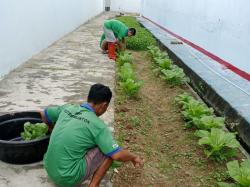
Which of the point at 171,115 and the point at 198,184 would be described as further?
the point at 171,115

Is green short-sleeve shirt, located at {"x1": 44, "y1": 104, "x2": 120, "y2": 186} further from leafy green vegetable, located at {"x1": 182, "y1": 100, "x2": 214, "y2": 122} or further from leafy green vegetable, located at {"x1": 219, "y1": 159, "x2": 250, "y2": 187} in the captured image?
leafy green vegetable, located at {"x1": 182, "y1": 100, "x2": 214, "y2": 122}

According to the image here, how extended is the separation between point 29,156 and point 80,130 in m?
0.80

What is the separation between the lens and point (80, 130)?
281 centimetres

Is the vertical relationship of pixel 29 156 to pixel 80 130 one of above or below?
below

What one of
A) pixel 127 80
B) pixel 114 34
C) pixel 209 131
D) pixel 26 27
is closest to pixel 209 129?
pixel 209 131

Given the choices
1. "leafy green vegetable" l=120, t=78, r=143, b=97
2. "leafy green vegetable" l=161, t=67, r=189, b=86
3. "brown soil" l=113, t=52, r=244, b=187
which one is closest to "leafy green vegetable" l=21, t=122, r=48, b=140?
"brown soil" l=113, t=52, r=244, b=187

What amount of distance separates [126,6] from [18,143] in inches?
1315

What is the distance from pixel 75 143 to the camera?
9.25ft

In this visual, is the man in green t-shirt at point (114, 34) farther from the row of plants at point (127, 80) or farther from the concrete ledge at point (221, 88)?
the concrete ledge at point (221, 88)

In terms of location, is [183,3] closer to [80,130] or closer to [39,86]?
[39,86]

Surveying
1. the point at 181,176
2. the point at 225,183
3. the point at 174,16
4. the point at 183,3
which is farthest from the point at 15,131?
the point at 174,16

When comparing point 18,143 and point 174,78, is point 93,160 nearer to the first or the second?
point 18,143

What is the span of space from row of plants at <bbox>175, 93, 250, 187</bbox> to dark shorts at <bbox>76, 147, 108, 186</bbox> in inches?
45.0

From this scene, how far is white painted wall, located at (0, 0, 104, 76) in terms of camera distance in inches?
245
